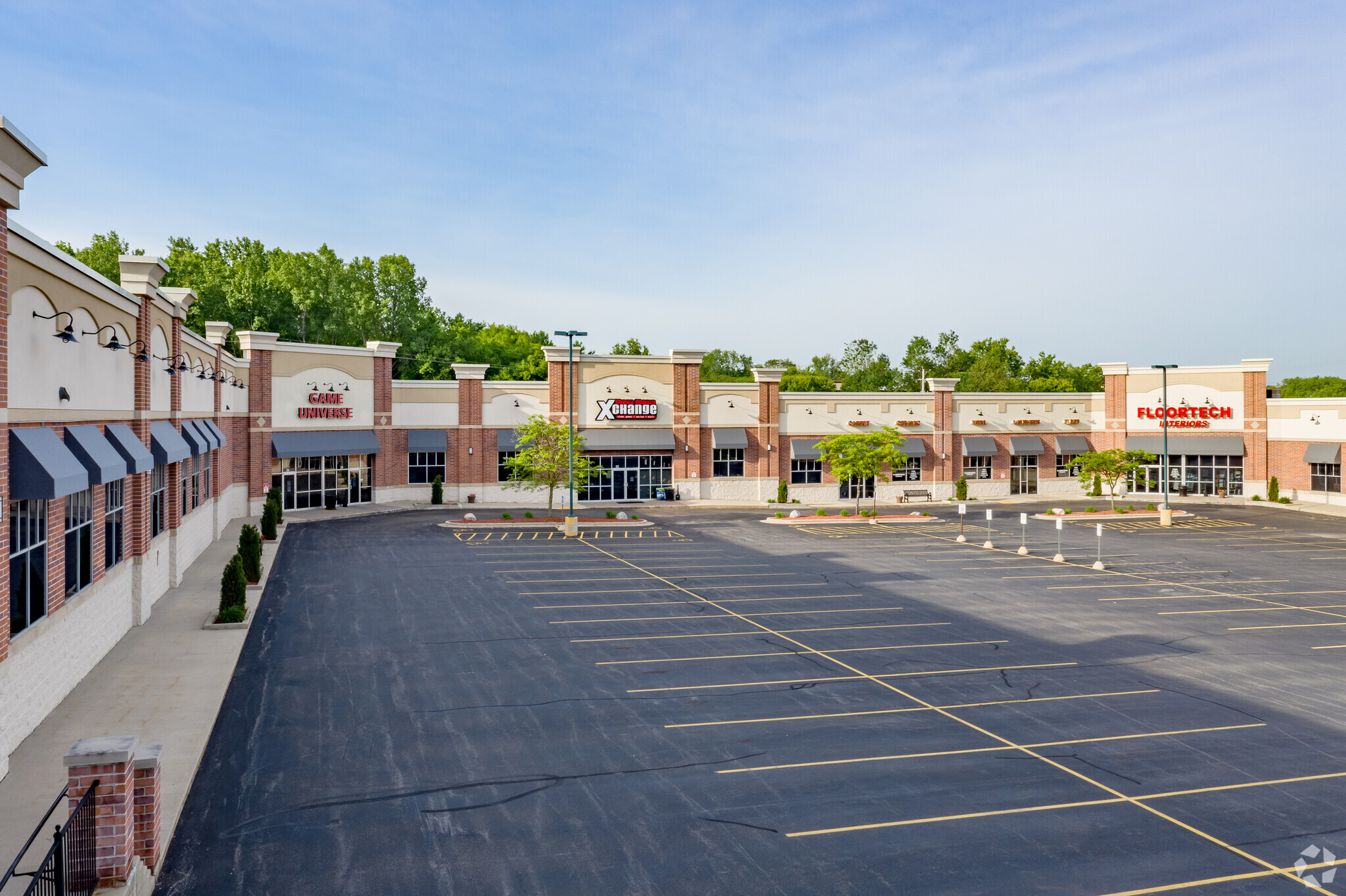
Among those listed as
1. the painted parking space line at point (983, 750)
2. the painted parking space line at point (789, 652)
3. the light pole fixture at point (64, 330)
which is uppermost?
the light pole fixture at point (64, 330)

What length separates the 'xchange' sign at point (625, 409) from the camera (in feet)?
177

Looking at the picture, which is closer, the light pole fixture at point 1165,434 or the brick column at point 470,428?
the light pole fixture at point 1165,434

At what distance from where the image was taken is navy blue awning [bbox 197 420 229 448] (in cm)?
Result: 3256

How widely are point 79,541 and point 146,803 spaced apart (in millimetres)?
10021

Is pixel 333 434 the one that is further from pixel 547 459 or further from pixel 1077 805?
pixel 1077 805

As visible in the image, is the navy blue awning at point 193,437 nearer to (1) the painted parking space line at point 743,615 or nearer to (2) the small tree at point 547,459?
(1) the painted parking space line at point 743,615

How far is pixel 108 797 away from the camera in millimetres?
8453

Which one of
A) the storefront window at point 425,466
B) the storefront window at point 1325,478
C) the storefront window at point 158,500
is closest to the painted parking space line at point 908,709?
the storefront window at point 158,500

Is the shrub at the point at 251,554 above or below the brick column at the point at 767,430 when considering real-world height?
below

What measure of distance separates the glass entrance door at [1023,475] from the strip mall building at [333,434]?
0.49 ft

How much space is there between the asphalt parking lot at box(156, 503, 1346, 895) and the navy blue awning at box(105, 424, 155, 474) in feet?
15.4

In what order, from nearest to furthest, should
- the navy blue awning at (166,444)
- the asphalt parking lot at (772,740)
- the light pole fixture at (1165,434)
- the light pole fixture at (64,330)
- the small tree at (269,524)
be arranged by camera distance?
the asphalt parking lot at (772,740), the light pole fixture at (64,330), the navy blue awning at (166,444), the small tree at (269,524), the light pole fixture at (1165,434)

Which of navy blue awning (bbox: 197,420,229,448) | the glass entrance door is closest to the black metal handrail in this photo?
navy blue awning (bbox: 197,420,229,448)

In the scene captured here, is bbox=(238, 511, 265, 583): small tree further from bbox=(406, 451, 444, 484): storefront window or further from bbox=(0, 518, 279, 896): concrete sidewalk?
bbox=(406, 451, 444, 484): storefront window
